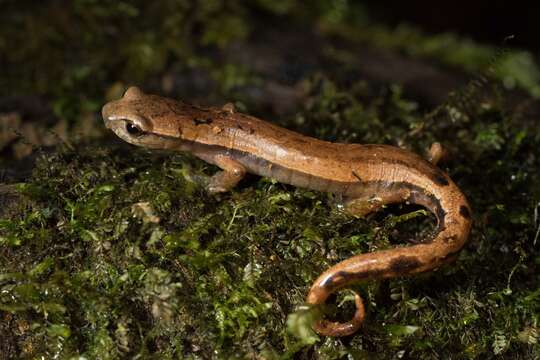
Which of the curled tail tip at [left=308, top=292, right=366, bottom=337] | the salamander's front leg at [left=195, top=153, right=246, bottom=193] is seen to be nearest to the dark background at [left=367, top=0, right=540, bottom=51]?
the salamander's front leg at [left=195, top=153, right=246, bottom=193]

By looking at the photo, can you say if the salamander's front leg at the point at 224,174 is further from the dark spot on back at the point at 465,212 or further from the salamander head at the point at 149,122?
the dark spot on back at the point at 465,212

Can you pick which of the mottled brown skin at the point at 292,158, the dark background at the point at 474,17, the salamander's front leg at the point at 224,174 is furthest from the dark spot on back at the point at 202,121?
the dark background at the point at 474,17

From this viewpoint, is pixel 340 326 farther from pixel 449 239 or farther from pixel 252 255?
pixel 449 239

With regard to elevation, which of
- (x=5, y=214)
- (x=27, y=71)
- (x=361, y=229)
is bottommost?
(x=27, y=71)

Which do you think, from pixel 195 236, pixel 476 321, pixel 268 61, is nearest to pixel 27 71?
pixel 268 61

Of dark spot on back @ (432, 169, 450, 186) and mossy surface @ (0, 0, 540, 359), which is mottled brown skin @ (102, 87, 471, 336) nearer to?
dark spot on back @ (432, 169, 450, 186)

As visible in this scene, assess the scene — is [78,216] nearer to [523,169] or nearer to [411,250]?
[411,250]
